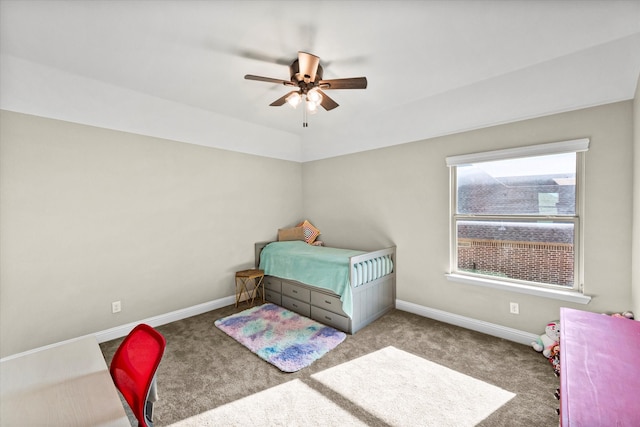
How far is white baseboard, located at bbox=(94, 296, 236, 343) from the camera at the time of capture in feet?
9.05

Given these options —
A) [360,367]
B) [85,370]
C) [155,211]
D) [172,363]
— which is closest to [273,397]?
[360,367]

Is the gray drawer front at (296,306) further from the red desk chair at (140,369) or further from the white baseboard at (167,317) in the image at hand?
the red desk chair at (140,369)

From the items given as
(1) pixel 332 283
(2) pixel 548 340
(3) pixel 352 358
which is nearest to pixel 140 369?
(3) pixel 352 358

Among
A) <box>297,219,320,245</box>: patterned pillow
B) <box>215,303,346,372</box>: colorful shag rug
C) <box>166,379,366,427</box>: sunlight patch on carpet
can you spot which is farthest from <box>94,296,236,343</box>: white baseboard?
<box>166,379,366,427</box>: sunlight patch on carpet

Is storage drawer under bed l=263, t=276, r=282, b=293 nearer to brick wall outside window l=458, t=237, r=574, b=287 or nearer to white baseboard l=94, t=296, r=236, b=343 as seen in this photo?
white baseboard l=94, t=296, r=236, b=343

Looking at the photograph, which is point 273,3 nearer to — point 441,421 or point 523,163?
point 523,163

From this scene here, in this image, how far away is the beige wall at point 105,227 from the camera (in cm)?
233

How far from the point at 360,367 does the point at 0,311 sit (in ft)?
10.2

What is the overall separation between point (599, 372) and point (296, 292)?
2.79m

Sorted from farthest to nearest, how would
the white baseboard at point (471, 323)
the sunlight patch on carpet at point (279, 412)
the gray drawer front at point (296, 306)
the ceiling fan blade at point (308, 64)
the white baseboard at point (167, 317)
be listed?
the gray drawer front at point (296, 306) → the white baseboard at point (167, 317) → the white baseboard at point (471, 323) → the ceiling fan blade at point (308, 64) → the sunlight patch on carpet at point (279, 412)

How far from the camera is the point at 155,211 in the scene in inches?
122

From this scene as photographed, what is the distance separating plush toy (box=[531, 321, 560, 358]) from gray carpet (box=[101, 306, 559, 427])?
0.23ft

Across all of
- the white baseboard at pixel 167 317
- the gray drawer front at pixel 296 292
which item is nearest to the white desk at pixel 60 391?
the white baseboard at pixel 167 317

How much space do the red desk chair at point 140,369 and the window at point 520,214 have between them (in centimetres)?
301
